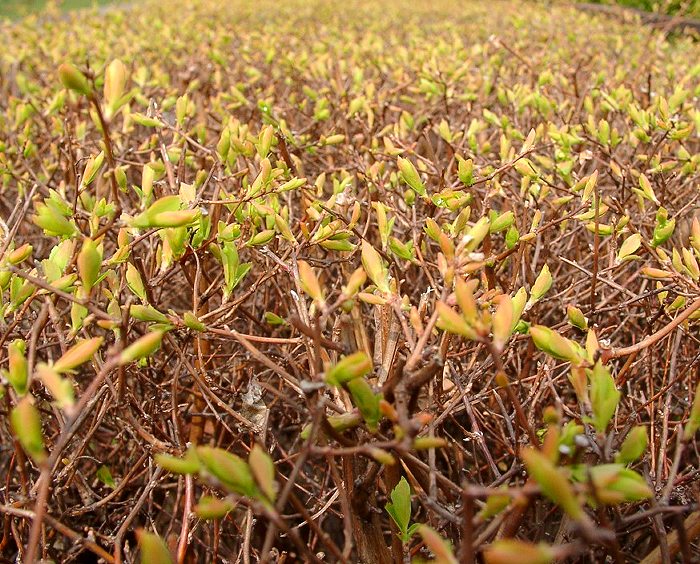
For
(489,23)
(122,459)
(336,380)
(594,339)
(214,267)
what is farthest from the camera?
(489,23)

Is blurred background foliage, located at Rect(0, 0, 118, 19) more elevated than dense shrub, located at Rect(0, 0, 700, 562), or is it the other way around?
blurred background foliage, located at Rect(0, 0, 118, 19)

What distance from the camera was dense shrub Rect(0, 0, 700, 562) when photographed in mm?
713

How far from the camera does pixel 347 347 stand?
0.86 m

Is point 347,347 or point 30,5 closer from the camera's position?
point 347,347

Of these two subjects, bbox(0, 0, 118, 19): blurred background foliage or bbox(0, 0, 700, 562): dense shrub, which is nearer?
bbox(0, 0, 700, 562): dense shrub

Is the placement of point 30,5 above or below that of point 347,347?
above

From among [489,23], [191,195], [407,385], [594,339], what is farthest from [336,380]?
[489,23]

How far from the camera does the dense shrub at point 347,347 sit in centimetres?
71

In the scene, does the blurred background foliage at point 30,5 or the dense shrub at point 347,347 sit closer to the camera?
the dense shrub at point 347,347

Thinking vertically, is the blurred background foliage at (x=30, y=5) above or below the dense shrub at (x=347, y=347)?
above

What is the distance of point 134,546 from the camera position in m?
1.53

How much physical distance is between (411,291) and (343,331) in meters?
0.68

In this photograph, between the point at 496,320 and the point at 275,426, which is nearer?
the point at 496,320

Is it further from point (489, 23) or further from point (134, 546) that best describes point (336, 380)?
point (489, 23)
